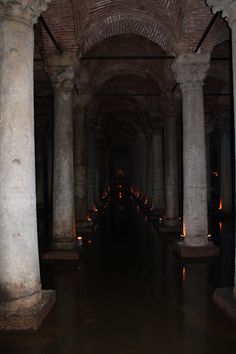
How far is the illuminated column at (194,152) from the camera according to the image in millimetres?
8906

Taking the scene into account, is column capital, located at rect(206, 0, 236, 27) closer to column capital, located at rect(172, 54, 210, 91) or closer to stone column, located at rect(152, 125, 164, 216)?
column capital, located at rect(172, 54, 210, 91)

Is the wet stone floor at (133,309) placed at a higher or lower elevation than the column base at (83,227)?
lower

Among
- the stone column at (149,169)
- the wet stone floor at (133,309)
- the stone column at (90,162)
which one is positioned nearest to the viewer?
the wet stone floor at (133,309)

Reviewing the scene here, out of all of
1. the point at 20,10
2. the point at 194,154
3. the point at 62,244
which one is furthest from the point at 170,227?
the point at 20,10

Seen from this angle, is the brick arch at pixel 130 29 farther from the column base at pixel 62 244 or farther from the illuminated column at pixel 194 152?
the column base at pixel 62 244

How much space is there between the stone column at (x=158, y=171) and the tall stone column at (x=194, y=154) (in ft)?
27.2

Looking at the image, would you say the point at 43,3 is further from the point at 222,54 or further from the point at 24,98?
the point at 222,54

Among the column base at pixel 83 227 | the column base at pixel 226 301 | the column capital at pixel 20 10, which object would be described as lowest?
the column base at pixel 226 301

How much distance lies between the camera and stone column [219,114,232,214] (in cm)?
1755

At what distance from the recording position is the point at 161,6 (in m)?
8.82

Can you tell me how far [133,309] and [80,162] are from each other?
7.74m

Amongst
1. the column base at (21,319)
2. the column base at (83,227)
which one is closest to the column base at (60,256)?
the column base at (21,319)

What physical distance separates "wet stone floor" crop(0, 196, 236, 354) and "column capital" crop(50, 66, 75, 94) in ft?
14.0

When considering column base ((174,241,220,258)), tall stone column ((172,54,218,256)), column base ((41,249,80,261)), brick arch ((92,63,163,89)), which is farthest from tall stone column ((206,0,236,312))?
brick arch ((92,63,163,89))
